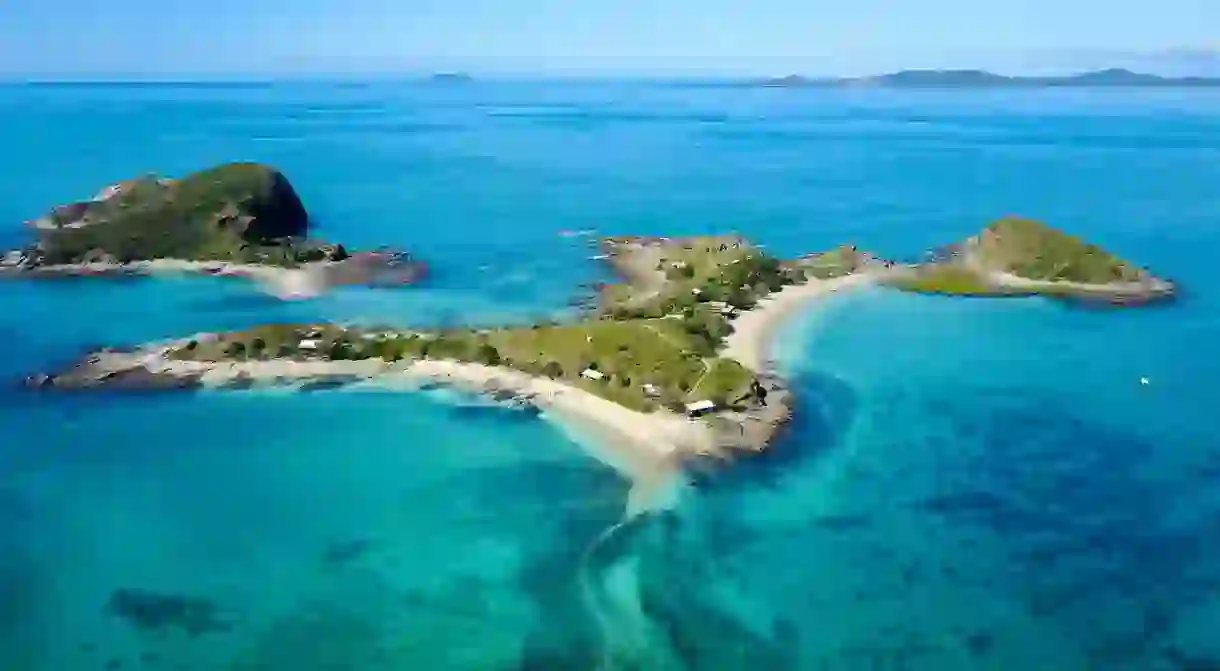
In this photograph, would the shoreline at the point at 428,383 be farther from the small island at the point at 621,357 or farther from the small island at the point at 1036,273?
the small island at the point at 1036,273

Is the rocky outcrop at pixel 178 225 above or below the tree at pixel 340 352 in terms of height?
above

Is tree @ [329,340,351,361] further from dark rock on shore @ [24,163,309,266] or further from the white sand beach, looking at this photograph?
dark rock on shore @ [24,163,309,266]

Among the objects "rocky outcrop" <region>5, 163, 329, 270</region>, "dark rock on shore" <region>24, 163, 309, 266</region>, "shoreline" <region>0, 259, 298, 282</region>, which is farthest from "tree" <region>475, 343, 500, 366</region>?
"dark rock on shore" <region>24, 163, 309, 266</region>

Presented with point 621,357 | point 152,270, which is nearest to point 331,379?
point 621,357

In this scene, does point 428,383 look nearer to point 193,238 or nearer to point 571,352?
point 571,352

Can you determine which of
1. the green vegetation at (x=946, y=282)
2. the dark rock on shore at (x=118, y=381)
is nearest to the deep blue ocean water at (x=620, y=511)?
the dark rock on shore at (x=118, y=381)

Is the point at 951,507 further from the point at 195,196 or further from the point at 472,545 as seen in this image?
the point at 195,196
